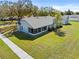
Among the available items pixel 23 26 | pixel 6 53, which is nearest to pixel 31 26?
pixel 23 26

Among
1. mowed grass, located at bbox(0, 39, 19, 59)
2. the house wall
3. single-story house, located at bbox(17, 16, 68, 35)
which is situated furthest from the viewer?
the house wall

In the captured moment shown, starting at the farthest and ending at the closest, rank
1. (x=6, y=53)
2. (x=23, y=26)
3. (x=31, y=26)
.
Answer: (x=23, y=26), (x=31, y=26), (x=6, y=53)

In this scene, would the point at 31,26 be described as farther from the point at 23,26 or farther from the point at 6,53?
the point at 6,53

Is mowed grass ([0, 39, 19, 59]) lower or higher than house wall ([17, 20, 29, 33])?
lower

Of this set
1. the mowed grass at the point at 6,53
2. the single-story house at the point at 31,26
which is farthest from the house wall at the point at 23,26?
the mowed grass at the point at 6,53

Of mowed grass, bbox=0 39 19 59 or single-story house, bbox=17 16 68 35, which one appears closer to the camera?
mowed grass, bbox=0 39 19 59

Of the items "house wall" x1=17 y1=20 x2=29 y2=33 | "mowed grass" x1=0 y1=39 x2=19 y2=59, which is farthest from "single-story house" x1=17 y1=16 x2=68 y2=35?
"mowed grass" x1=0 y1=39 x2=19 y2=59

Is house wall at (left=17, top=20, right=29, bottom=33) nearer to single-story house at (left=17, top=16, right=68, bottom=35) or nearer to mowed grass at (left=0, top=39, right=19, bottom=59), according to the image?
single-story house at (left=17, top=16, right=68, bottom=35)

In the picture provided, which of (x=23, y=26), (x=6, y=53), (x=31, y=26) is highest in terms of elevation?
(x=31, y=26)

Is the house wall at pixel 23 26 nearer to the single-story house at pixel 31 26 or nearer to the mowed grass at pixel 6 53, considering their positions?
the single-story house at pixel 31 26

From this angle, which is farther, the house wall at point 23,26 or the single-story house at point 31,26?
the house wall at point 23,26

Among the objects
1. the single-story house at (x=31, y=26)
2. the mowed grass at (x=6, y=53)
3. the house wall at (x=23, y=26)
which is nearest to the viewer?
the mowed grass at (x=6, y=53)

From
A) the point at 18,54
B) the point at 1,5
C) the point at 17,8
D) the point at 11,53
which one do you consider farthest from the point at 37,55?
the point at 1,5
